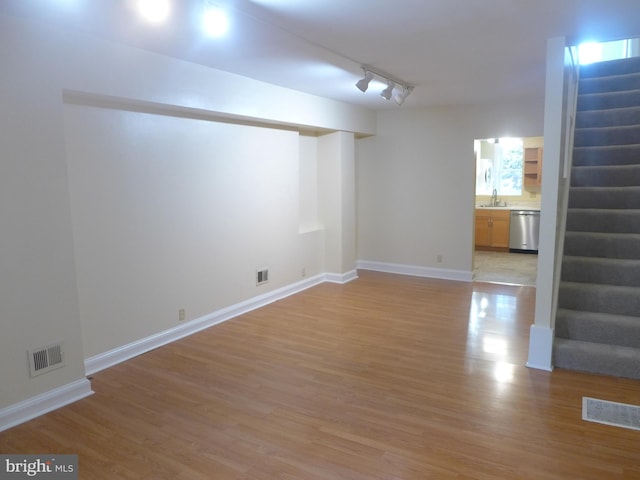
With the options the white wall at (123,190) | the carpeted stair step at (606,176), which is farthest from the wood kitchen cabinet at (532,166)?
the white wall at (123,190)

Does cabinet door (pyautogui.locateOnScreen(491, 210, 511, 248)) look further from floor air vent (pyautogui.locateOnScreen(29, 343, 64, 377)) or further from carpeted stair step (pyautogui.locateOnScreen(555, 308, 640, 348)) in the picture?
floor air vent (pyautogui.locateOnScreen(29, 343, 64, 377))

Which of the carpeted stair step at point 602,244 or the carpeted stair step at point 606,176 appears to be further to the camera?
the carpeted stair step at point 606,176

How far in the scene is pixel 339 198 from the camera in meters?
6.34

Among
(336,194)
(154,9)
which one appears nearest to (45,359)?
(154,9)

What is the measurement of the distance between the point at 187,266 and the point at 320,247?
98.1 inches

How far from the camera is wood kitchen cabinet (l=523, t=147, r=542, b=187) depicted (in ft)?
27.6

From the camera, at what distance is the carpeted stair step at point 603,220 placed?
4.17m

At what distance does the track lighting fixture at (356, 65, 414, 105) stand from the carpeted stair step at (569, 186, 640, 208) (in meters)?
2.04

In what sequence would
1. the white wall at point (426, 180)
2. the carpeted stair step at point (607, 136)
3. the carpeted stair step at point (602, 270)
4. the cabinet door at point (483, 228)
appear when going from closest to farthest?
1. the carpeted stair step at point (602, 270)
2. the carpeted stair step at point (607, 136)
3. the white wall at point (426, 180)
4. the cabinet door at point (483, 228)

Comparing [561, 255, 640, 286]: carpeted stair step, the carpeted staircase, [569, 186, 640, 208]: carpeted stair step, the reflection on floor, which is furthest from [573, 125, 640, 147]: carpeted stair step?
the reflection on floor

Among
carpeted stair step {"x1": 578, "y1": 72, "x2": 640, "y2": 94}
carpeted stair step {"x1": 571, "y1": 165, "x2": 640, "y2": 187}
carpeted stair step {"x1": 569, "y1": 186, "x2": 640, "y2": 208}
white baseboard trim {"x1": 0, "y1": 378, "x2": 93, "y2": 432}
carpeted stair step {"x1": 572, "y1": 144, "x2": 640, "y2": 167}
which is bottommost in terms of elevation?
white baseboard trim {"x1": 0, "y1": 378, "x2": 93, "y2": 432}

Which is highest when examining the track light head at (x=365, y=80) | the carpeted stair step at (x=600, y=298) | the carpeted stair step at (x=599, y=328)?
the track light head at (x=365, y=80)

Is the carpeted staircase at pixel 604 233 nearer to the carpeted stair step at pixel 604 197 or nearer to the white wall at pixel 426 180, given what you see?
the carpeted stair step at pixel 604 197

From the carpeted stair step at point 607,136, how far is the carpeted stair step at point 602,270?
1556 millimetres
